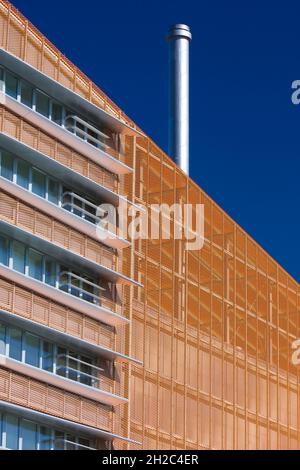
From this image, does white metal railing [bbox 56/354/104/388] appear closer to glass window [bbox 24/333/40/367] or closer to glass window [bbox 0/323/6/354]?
glass window [bbox 24/333/40/367]

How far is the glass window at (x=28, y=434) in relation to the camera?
6956 centimetres

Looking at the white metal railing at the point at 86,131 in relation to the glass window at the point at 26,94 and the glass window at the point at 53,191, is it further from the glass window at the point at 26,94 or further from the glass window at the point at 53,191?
the glass window at the point at 53,191

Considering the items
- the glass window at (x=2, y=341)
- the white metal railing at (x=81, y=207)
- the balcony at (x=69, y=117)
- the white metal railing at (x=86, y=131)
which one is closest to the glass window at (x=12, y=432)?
the glass window at (x=2, y=341)

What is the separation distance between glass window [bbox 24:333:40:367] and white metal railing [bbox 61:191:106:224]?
7535 millimetres

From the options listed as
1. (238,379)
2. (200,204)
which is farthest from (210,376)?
(200,204)

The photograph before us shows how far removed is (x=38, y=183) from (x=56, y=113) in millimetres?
4157

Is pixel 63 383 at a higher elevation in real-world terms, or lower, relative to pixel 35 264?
lower

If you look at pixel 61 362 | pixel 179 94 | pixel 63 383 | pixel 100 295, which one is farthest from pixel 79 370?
pixel 179 94

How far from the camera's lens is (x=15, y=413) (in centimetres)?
6894

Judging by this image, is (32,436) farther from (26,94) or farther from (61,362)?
(26,94)

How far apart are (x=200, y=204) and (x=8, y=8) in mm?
19537

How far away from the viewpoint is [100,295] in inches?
3019

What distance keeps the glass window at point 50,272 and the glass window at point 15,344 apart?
395 centimetres

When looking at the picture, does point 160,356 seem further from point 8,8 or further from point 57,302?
point 8,8
